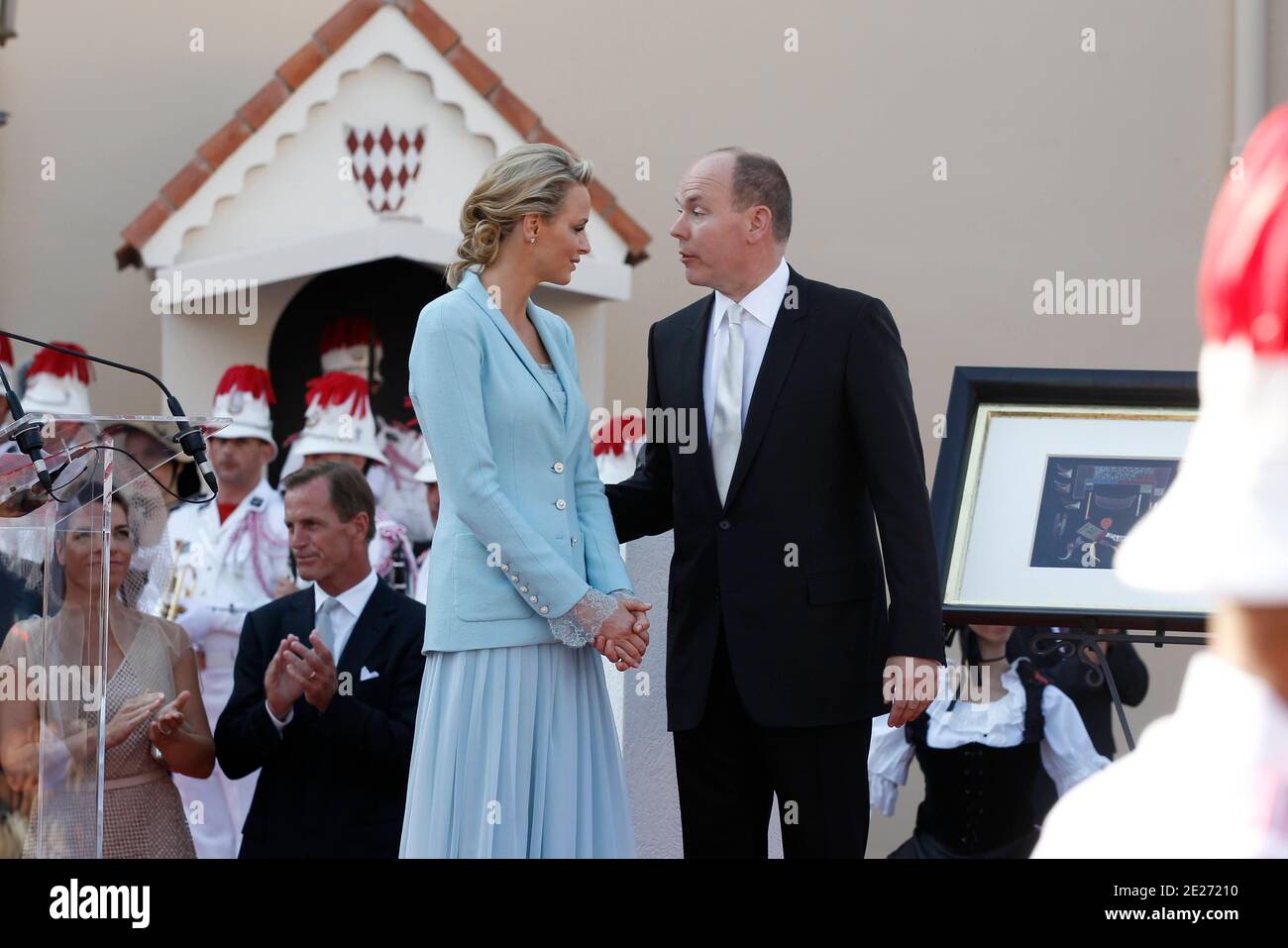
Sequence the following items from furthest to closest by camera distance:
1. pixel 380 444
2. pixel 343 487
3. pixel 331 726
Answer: pixel 380 444, pixel 343 487, pixel 331 726

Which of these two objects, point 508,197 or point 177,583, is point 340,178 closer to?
point 177,583

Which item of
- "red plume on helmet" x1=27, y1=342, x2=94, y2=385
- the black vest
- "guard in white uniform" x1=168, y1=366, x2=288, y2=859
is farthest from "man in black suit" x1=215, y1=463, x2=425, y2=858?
"red plume on helmet" x1=27, y1=342, x2=94, y2=385

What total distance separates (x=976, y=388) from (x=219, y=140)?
12.5ft

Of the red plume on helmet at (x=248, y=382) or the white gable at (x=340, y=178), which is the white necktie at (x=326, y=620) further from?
the white gable at (x=340, y=178)

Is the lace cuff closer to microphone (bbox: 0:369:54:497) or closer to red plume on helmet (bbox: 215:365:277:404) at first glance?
microphone (bbox: 0:369:54:497)

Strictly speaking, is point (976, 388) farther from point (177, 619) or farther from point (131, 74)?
point (131, 74)

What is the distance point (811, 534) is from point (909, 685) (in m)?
0.34

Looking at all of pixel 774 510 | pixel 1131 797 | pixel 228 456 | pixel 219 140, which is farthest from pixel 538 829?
pixel 219 140

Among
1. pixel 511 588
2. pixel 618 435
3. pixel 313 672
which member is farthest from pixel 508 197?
pixel 618 435

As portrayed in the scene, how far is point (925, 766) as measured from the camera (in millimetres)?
4820

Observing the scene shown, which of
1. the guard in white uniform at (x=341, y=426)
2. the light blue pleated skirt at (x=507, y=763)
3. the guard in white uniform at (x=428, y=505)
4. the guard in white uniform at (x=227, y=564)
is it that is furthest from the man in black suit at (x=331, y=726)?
the guard in white uniform at (x=341, y=426)

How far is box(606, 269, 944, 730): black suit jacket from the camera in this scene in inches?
121

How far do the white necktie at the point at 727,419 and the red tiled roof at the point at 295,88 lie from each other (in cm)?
342

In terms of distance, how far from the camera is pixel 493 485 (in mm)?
2961
